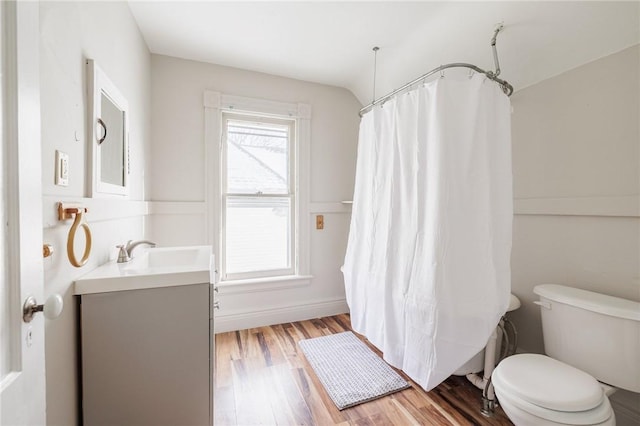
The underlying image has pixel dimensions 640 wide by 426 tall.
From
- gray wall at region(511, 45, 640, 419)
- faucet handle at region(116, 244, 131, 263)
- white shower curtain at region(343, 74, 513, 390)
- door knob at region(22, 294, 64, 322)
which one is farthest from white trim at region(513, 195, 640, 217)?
faucet handle at region(116, 244, 131, 263)

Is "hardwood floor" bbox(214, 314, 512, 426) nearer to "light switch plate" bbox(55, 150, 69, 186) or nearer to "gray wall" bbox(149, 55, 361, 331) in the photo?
"gray wall" bbox(149, 55, 361, 331)

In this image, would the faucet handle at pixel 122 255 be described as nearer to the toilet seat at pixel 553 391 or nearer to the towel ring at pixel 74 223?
the towel ring at pixel 74 223

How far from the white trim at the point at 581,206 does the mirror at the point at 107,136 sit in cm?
235

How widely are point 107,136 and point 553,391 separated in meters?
2.25

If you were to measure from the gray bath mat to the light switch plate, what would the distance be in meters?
1.65

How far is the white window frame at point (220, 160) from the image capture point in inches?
91.4

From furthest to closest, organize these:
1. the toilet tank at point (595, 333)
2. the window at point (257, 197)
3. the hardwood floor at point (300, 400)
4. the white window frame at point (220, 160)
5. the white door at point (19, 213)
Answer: the window at point (257, 197)
the white window frame at point (220, 160)
the hardwood floor at point (300, 400)
the toilet tank at point (595, 333)
the white door at point (19, 213)

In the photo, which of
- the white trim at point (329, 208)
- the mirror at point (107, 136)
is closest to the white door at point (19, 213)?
the mirror at point (107, 136)

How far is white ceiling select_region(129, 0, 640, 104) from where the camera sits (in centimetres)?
137

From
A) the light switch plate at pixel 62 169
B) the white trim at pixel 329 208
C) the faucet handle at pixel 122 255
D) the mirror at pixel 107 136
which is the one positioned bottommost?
the faucet handle at pixel 122 255

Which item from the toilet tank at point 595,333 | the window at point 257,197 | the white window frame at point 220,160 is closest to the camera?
the toilet tank at point 595,333

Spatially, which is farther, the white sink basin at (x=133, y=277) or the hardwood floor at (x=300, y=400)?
the hardwood floor at (x=300, y=400)

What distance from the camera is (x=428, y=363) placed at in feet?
4.60

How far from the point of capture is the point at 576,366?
4.19 feet
